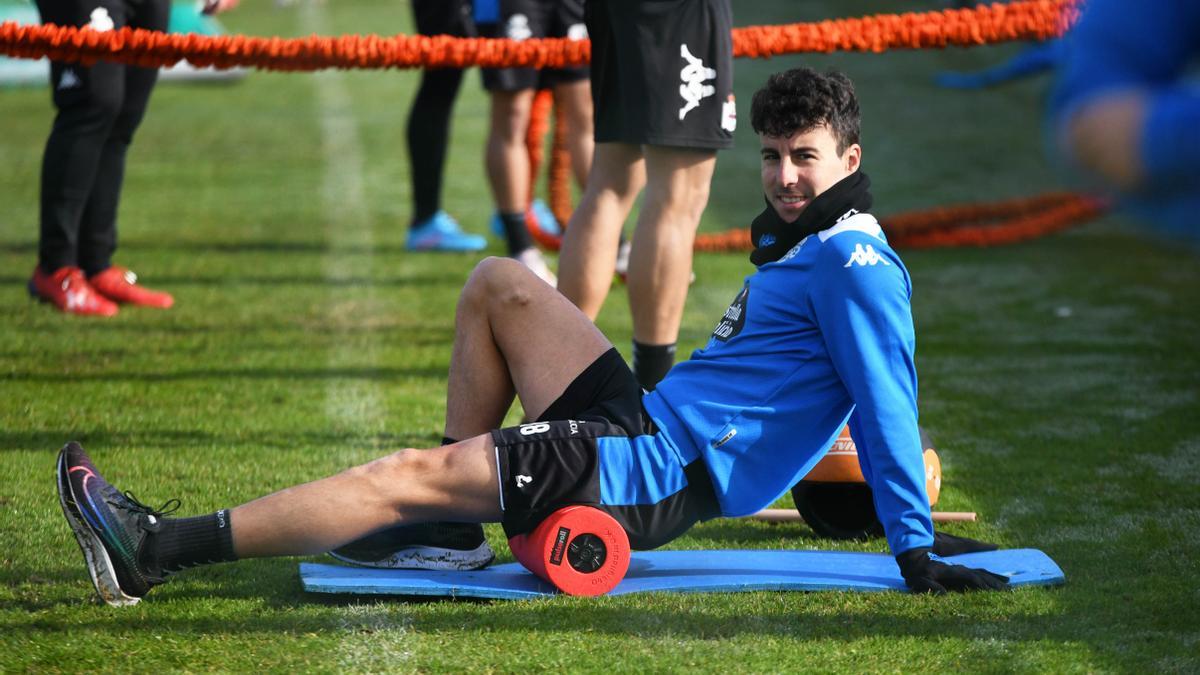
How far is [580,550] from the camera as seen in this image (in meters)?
3.30

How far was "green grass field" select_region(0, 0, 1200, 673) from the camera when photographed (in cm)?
308

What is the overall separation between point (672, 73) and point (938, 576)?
1.76 m

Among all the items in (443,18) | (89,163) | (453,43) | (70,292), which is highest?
(443,18)

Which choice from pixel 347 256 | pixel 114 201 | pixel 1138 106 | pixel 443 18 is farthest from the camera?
pixel 347 256

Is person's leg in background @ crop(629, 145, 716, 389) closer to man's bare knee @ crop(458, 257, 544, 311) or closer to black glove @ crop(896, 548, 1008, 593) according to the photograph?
man's bare knee @ crop(458, 257, 544, 311)

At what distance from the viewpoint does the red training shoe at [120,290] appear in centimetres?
640

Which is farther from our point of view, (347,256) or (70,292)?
(347,256)

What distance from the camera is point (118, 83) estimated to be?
594 centimetres

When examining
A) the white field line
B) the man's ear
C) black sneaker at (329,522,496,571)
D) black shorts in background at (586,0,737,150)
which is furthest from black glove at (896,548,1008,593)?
the white field line

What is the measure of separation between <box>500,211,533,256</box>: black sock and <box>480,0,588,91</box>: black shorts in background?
59 centimetres

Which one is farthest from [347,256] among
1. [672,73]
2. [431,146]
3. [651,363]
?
[672,73]

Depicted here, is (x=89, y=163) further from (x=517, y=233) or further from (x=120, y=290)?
(x=517, y=233)

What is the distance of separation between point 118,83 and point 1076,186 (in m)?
4.83

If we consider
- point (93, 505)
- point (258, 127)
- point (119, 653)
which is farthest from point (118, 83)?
point (258, 127)
